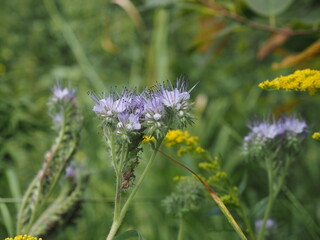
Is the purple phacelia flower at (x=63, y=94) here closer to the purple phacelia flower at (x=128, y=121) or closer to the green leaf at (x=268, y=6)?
the purple phacelia flower at (x=128, y=121)

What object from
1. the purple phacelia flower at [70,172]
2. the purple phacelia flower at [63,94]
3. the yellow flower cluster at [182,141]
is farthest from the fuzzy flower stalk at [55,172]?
the yellow flower cluster at [182,141]

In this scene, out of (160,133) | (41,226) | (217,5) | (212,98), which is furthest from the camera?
(212,98)

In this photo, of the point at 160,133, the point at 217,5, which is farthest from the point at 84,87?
the point at 160,133

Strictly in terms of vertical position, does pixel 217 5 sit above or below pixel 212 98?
below

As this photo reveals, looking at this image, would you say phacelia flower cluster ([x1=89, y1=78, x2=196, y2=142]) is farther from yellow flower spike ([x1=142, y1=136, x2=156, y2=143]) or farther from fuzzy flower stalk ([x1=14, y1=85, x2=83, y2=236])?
fuzzy flower stalk ([x1=14, y1=85, x2=83, y2=236])

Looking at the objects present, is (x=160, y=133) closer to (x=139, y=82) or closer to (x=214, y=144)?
(x=214, y=144)

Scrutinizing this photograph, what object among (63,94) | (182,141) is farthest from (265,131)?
(63,94)
